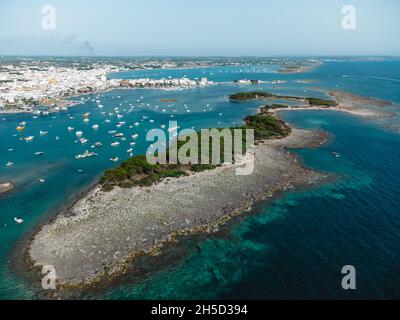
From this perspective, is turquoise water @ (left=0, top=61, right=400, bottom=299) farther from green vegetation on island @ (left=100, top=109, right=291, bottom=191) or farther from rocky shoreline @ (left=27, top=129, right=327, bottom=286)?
green vegetation on island @ (left=100, top=109, right=291, bottom=191)

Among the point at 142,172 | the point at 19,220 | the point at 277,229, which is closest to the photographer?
the point at 277,229

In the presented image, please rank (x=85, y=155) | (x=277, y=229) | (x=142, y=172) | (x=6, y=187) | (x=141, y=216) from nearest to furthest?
(x=277, y=229) → (x=141, y=216) → (x=6, y=187) → (x=142, y=172) → (x=85, y=155)

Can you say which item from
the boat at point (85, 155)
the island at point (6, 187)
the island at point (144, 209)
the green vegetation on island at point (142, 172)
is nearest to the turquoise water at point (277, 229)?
the island at point (6, 187)

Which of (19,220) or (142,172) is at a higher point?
(142,172)

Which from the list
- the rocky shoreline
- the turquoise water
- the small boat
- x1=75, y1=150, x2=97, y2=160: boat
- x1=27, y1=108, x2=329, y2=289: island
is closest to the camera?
the turquoise water

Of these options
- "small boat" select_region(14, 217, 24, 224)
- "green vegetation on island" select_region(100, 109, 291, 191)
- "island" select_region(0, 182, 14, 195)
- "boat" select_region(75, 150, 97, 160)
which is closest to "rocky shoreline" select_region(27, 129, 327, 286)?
"green vegetation on island" select_region(100, 109, 291, 191)

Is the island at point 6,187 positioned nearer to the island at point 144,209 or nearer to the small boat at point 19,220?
the small boat at point 19,220

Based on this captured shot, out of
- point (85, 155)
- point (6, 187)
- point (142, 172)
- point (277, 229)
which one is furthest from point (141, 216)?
point (85, 155)

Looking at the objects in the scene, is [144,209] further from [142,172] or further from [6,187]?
[6,187]
